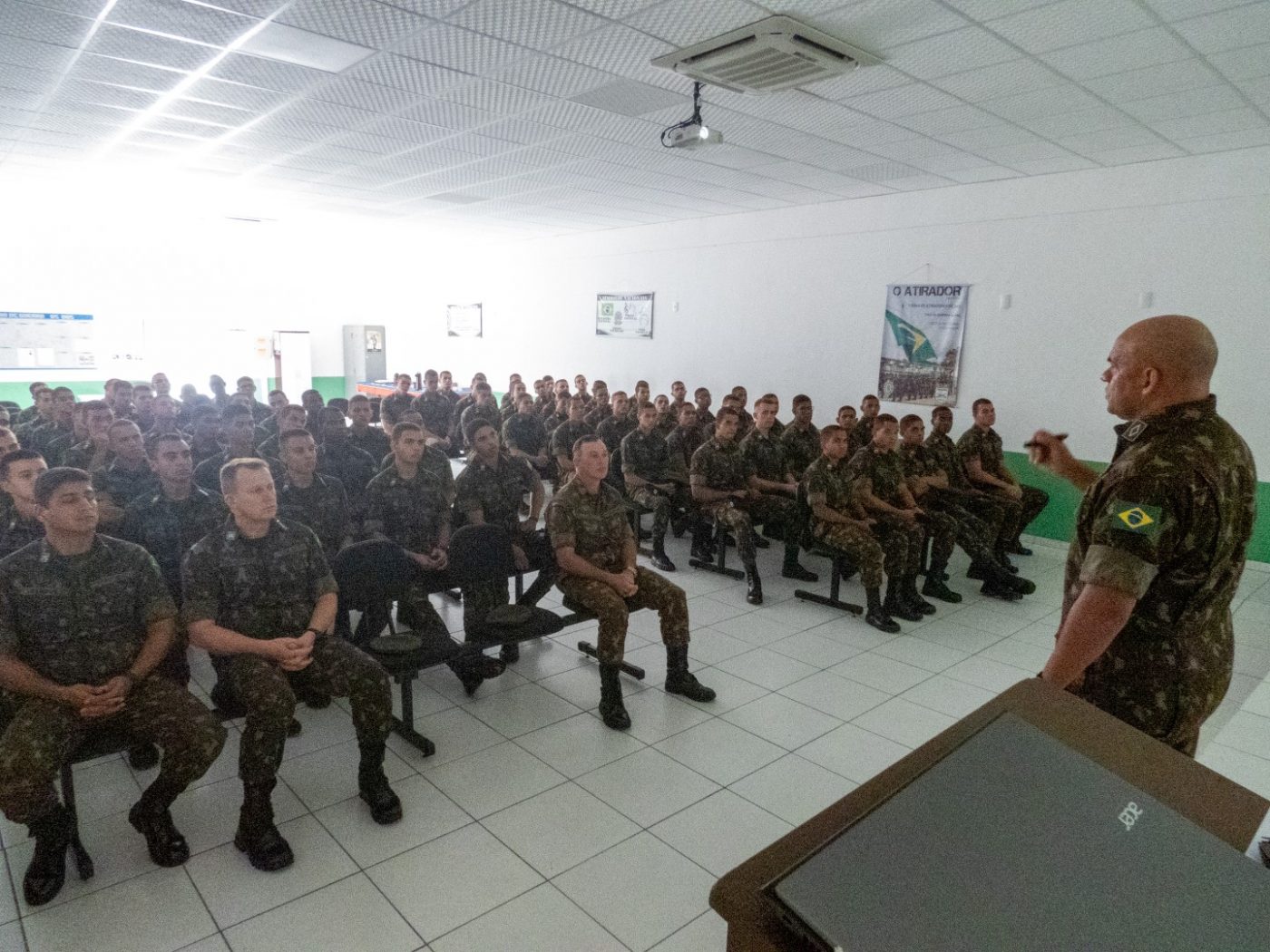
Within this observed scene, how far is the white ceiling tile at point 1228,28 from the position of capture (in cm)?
318

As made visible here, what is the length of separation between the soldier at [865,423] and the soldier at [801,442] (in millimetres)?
340

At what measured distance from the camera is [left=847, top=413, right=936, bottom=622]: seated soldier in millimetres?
5078

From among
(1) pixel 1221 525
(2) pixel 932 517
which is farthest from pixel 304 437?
(2) pixel 932 517

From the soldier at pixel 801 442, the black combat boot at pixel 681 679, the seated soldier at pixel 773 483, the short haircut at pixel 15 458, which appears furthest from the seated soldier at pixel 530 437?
the short haircut at pixel 15 458

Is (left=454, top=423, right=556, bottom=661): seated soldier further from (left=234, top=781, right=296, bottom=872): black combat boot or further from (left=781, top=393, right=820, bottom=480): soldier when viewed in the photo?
(left=781, top=393, right=820, bottom=480): soldier

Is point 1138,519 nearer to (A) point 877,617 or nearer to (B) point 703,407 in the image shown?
(A) point 877,617

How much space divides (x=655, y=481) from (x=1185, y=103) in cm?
432

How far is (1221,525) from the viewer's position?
1570 millimetres

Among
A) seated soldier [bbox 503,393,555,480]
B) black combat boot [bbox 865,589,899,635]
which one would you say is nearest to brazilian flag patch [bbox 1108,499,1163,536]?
black combat boot [bbox 865,589,899,635]

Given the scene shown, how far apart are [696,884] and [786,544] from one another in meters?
3.60

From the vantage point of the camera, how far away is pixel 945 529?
17.9 ft

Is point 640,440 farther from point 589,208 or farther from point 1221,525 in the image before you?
point 1221,525

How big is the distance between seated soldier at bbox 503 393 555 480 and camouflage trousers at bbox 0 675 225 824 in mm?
5028

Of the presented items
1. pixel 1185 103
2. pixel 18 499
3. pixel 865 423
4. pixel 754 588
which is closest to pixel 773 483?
pixel 754 588
